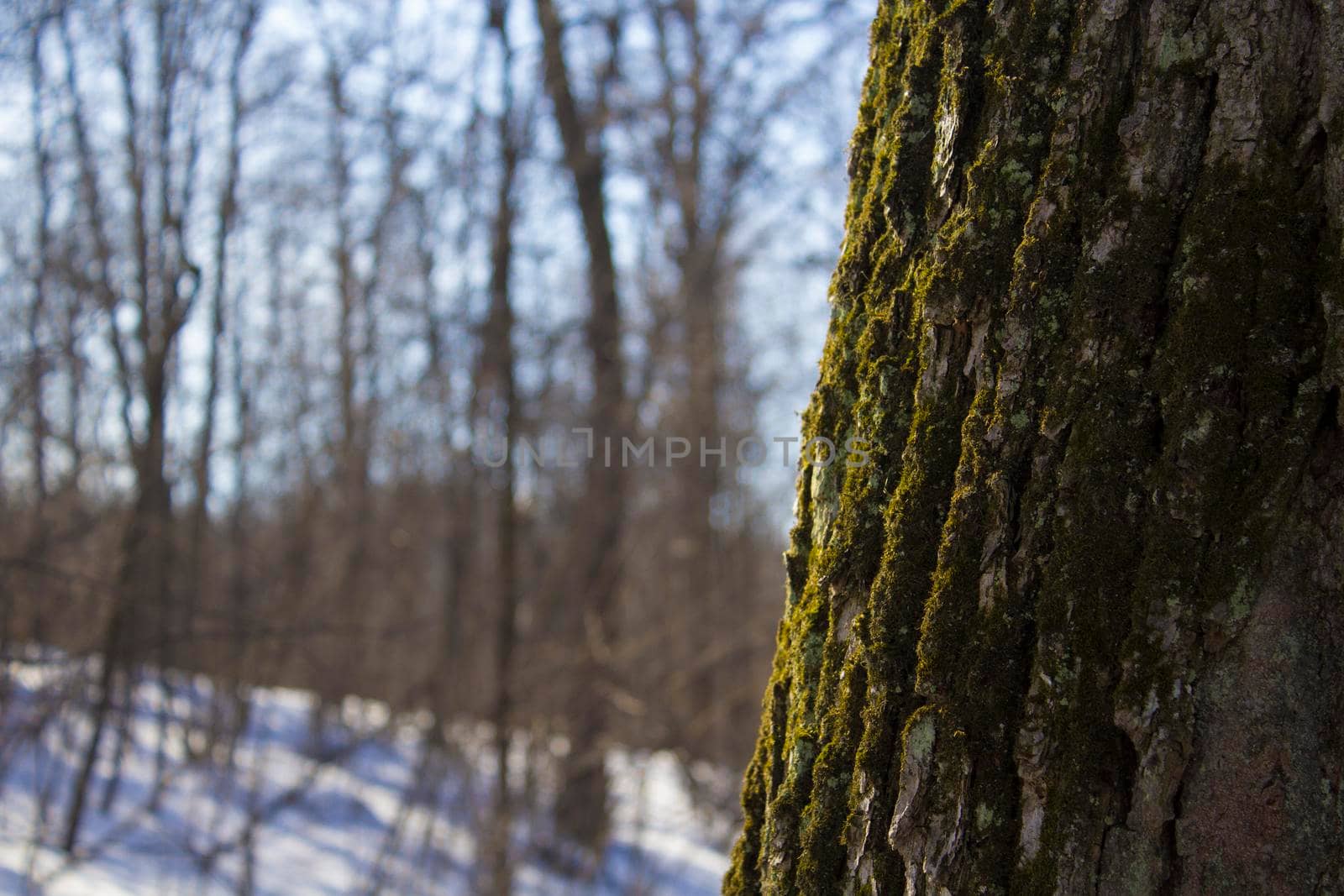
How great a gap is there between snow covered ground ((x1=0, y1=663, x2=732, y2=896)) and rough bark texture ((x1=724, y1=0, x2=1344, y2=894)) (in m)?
3.57

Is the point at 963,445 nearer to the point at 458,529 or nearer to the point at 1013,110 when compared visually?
the point at 1013,110

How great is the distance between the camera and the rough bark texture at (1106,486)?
35.5 inches

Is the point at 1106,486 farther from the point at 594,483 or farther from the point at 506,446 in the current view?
the point at 594,483

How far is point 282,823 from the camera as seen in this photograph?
736cm

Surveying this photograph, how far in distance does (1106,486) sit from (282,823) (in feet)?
25.0

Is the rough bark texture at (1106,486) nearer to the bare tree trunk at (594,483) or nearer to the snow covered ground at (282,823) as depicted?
the snow covered ground at (282,823)

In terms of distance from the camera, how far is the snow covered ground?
15.5 ft

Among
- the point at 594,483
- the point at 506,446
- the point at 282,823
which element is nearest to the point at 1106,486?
the point at 506,446

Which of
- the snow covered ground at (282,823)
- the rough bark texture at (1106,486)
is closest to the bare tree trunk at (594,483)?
the snow covered ground at (282,823)

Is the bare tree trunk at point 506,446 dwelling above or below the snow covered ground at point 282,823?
above

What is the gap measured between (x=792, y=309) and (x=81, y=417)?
7.72 meters

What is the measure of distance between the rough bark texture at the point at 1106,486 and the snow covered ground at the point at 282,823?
11.7 ft

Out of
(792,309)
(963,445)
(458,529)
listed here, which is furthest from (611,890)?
(792,309)

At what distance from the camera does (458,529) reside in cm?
928
